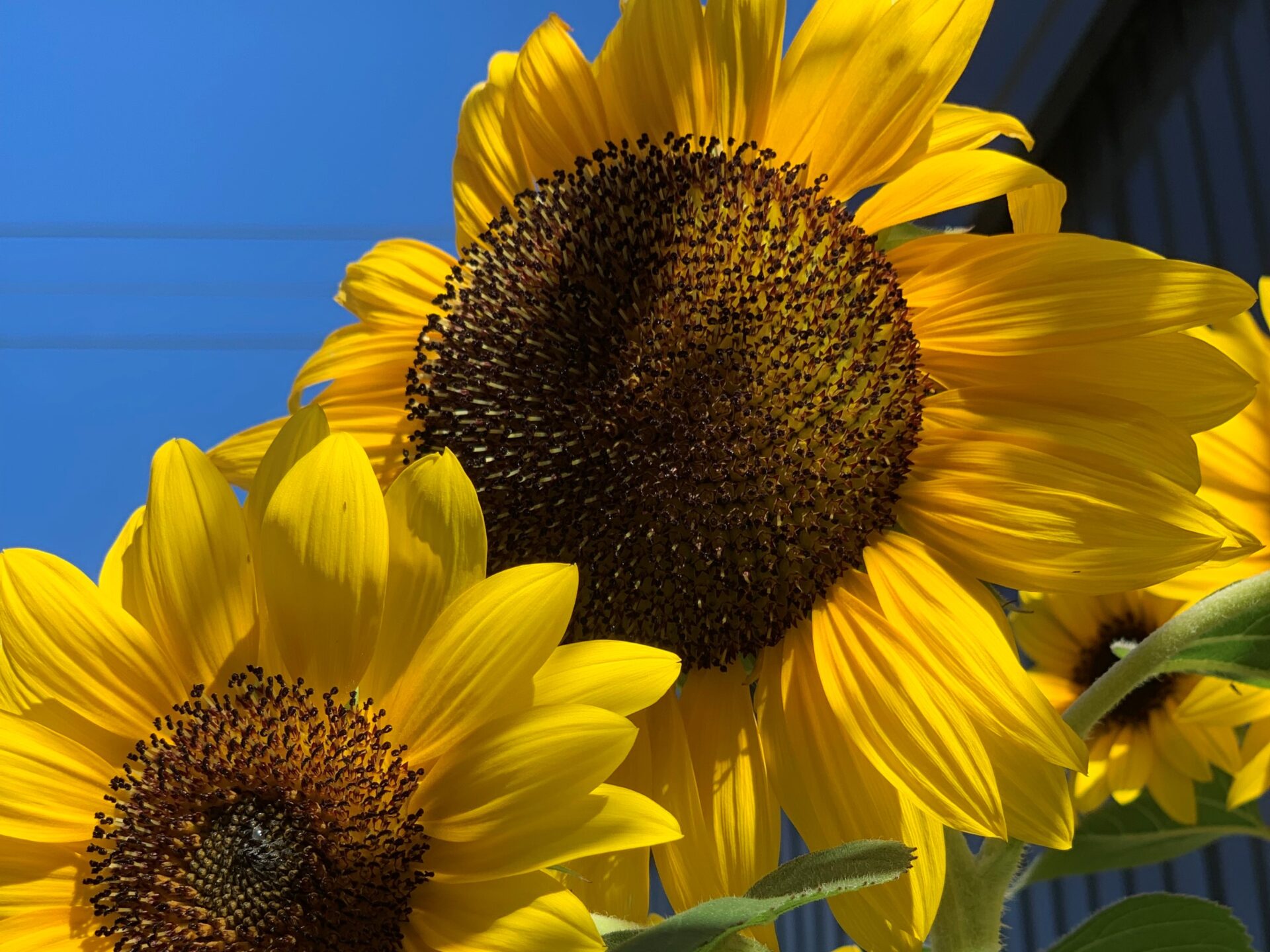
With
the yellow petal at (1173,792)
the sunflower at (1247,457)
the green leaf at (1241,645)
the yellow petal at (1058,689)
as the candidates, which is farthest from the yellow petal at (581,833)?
the yellow petal at (1058,689)

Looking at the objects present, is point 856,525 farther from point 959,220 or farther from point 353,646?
point 959,220

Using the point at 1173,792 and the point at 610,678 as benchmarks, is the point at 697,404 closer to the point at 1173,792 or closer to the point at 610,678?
the point at 610,678

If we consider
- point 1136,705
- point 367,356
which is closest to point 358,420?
point 367,356

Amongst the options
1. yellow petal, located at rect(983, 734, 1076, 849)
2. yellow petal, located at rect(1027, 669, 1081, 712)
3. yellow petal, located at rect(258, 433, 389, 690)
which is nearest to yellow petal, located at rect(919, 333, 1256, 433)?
yellow petal, located at rect(983, 734, 1076, 849)

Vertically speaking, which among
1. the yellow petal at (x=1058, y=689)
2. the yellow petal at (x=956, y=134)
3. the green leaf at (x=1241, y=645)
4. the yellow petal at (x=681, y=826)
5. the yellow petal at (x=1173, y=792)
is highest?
the yellow petal at (x=956, y=134)

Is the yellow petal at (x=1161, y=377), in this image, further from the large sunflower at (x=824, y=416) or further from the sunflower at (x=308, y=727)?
the sunflower at (x=308, y=727)
